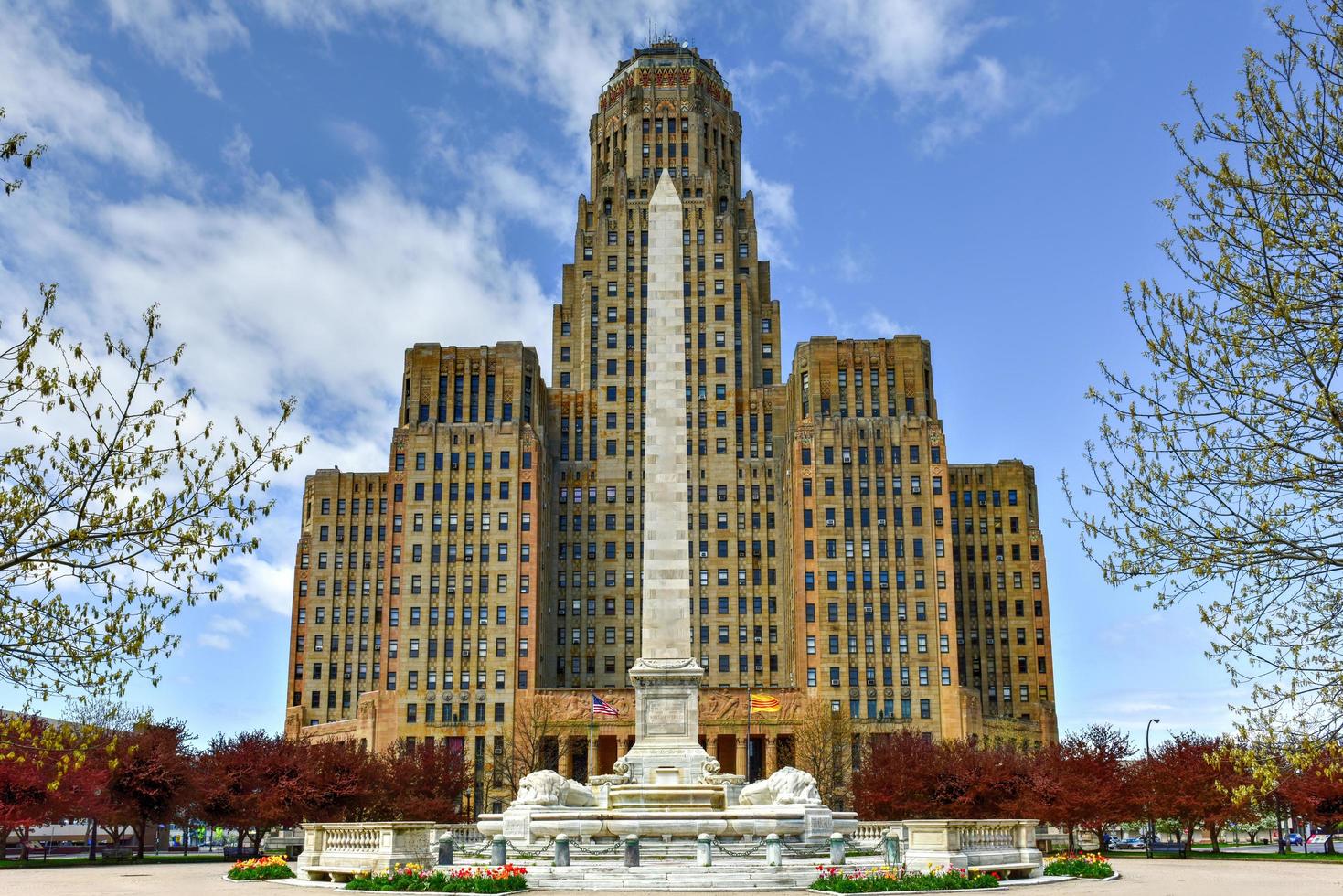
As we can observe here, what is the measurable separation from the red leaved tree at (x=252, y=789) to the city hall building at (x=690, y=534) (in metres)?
39.5

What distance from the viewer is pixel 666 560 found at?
52812 mm

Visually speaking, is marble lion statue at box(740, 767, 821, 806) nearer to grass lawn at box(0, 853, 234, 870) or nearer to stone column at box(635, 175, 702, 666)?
stone column at box(635, 175, 702, 666)

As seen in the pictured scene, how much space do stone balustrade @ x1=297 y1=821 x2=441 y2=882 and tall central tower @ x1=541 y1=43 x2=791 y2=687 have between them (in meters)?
86.8

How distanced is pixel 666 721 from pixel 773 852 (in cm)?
1480

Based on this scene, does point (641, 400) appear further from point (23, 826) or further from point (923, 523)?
point (23, 826)

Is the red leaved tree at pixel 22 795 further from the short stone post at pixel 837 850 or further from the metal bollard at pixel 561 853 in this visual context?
the short stone post at pixel 837 850

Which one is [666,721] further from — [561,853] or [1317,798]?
[1317,798]

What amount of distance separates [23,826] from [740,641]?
3014 inches

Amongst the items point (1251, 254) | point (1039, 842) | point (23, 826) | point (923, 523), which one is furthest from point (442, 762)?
point (1251, 254)

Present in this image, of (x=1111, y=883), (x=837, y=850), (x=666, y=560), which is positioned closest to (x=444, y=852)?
(x=837, y=850)

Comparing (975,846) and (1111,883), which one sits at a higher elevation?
(975,846)

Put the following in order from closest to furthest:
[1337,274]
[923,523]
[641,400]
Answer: [1337,274] < [923,523] < [641,400]

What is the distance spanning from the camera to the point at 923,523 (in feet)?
382

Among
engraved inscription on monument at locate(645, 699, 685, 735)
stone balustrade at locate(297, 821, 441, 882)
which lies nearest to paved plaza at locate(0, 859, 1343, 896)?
stone balustrade at locate(297, 821, 441, 882)
